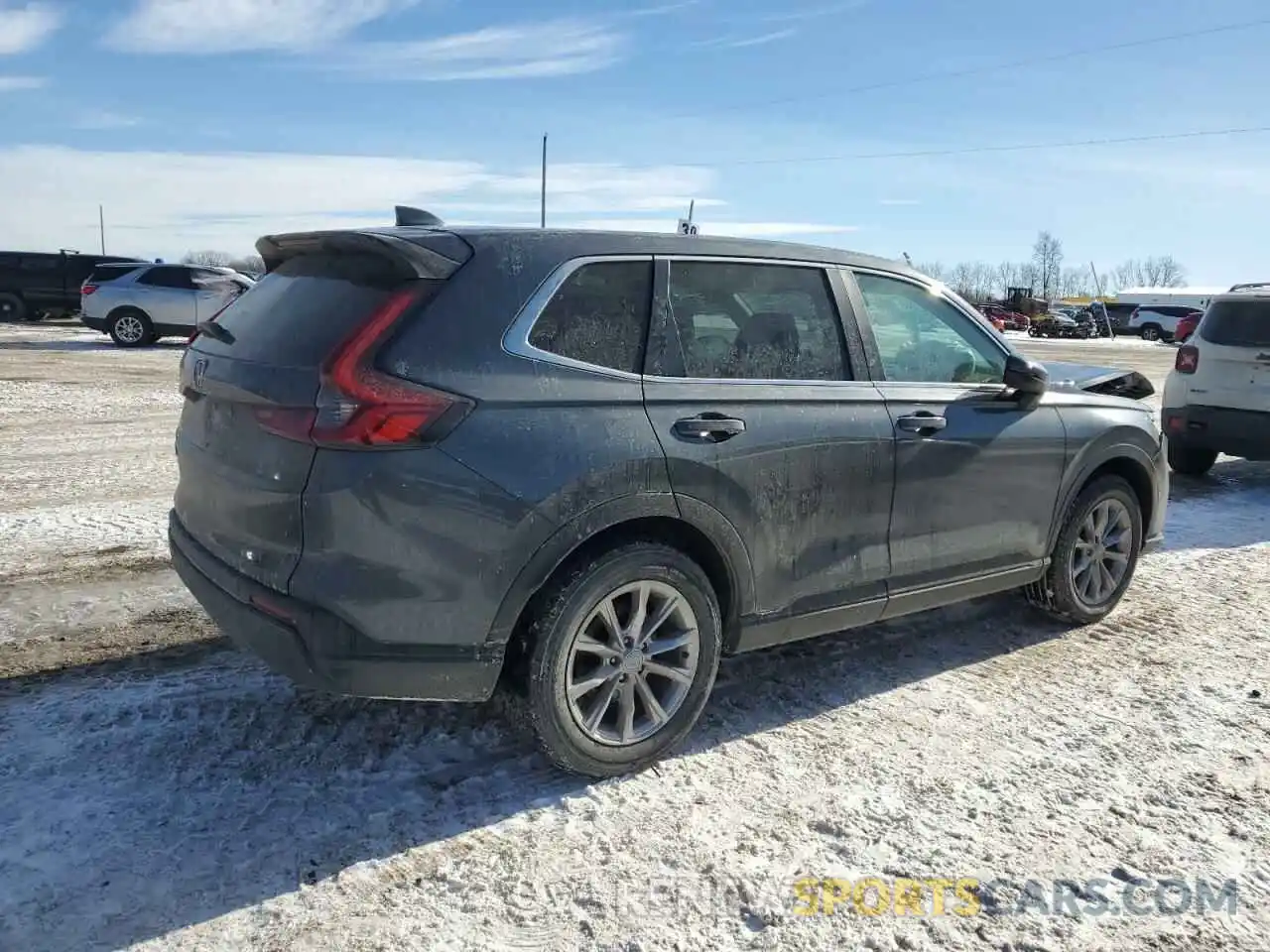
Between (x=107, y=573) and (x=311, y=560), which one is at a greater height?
(x=311, y=560)

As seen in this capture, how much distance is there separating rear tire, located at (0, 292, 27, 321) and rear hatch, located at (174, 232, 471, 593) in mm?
26754

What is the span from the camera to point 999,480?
4410 millimetres

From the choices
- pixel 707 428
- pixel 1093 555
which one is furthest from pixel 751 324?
pixel 1093 555

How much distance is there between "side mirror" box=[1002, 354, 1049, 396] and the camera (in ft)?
14.6

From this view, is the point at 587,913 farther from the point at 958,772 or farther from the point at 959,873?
the point at 958,772

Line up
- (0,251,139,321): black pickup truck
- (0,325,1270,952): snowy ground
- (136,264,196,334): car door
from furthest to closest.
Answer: (0,251,139,321): black pickup truck → (136,264,196,334): car door → (0,325,1270,952): snowy ground

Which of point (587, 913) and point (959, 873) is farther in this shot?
point (959, 873)

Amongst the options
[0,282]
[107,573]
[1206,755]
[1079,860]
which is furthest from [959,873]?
[0,282]

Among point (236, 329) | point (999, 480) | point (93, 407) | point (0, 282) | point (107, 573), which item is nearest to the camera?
point (236, 329)

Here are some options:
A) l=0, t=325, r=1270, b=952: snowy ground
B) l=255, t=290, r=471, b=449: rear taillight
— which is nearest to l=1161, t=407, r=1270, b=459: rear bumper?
l=0, t=325, r=1270, b=952: snowy ground

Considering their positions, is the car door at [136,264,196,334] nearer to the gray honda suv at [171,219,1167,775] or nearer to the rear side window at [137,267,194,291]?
the rear side window at [137,267,194,291]

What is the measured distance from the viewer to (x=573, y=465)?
3.15m

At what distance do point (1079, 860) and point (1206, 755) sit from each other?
1.02 m

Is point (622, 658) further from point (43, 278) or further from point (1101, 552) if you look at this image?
point (43, 278)
